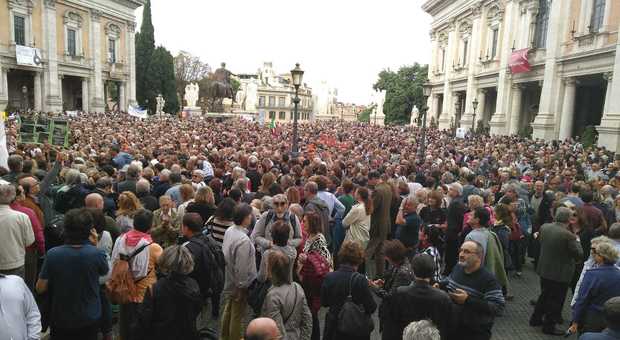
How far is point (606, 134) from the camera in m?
20.3

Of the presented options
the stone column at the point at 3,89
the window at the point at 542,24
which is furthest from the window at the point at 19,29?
the window at the point at 542,24

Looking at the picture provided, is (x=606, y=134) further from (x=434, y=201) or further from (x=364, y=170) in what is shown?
(x=434, y=201)

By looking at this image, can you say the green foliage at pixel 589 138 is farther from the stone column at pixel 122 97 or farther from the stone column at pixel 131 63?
the stone column at pixel 122 97

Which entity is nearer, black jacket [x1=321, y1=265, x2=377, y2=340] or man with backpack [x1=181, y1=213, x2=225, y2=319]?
black jacket [x1=321, y1=265, x2=377, y2=340]

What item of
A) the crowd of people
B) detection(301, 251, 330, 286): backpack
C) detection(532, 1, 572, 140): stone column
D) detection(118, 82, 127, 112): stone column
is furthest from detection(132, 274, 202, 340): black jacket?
detection(118, 82, 127, 112): stone column

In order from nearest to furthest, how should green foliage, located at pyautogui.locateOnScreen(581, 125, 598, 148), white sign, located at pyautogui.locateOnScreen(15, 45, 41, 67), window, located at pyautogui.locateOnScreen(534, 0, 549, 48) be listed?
green foliage, located at pyautogui.locateOnScreen(581, 125, 598, 148)
window, located at pyautogui.locateOnScreen(534, 0, 549, 48)
white sign, located at pyautogui.locateOnScreen(15, 45, 41, 67)

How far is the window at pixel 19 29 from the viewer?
37906 millimetres

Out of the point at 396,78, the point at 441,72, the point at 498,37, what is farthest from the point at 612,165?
the point at 396,78

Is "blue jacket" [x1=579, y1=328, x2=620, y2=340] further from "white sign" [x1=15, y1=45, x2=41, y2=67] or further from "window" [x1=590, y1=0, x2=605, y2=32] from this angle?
"white sign" [x1=15, y1=45, x2=41, y2=67]

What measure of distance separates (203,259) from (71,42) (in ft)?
155

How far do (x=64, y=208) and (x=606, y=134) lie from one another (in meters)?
22.4

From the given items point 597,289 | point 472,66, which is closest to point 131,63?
point 472,66

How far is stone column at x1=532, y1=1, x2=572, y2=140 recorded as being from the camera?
2570 cm

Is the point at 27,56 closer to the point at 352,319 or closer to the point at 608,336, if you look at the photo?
the point at 352,319
